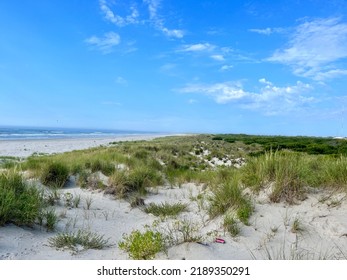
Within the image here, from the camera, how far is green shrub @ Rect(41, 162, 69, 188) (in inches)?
370

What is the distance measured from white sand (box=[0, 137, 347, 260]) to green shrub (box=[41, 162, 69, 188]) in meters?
2.28

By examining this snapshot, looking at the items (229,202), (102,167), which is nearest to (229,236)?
(229,202)

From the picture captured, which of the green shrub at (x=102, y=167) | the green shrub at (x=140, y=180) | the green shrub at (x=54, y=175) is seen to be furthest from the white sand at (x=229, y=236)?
the green shrub at (x=102, y=167)

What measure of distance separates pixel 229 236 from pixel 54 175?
20.8 ft

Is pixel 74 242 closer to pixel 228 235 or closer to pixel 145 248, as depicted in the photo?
pixel 145 248

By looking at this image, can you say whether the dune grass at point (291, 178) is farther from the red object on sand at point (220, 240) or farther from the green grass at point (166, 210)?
the red object on sand at point (220, 240)

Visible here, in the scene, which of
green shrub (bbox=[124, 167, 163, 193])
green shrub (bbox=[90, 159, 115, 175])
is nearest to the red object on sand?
green shrub (bbox=[124, 167, 163, 193])

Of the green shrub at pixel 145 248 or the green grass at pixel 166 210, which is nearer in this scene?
the green shrub at pixel 145 248

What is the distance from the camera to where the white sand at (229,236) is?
4.50m

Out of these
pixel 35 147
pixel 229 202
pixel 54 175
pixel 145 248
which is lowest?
pixel 35 147

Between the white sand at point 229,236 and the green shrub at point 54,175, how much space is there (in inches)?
89.9

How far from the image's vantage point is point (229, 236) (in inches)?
205
